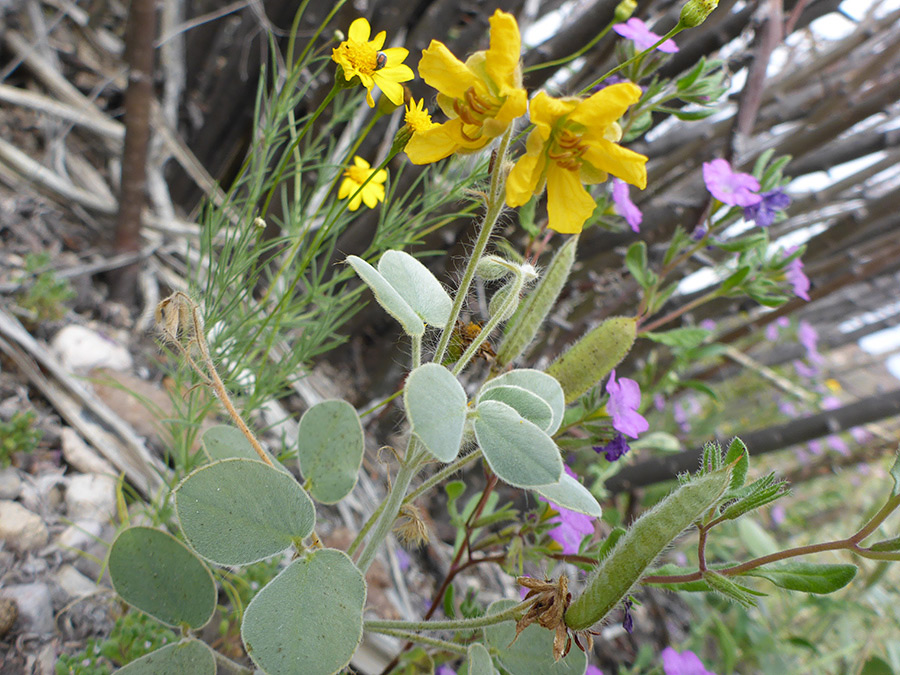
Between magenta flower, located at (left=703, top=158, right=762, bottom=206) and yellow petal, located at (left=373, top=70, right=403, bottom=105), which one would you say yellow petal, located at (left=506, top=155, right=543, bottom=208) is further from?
magenta flower, located at (left=703, top=158, right=762, bottom=206)

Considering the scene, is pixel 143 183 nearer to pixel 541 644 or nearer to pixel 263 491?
pixel 263 491

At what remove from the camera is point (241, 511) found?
44 cm

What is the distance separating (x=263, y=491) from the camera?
44cm

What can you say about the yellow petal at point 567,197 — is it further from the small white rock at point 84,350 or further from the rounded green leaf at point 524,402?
the small white rock at point 84,350

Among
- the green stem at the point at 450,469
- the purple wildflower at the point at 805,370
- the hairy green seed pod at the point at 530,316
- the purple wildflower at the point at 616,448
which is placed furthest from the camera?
the purple wildflower at the point at 805,370

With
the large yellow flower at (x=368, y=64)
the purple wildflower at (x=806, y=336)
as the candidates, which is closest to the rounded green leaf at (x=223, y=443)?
the large yellow flower at (x=368, y=64)

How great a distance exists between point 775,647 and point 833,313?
1.42 metres

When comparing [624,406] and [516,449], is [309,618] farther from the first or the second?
[624,406]

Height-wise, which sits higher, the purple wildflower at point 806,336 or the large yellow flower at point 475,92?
the large yellow flower at point 475,92

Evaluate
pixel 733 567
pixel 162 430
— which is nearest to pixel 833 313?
pixel 733 567

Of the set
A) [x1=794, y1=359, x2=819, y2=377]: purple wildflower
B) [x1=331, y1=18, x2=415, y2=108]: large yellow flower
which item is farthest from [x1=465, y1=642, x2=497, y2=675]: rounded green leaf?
[x1=794, y1=359, x2=819, y2=377]: purple wildflower

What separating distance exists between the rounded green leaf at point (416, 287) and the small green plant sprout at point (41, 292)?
831 millimetres

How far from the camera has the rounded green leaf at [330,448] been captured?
22.5 inches

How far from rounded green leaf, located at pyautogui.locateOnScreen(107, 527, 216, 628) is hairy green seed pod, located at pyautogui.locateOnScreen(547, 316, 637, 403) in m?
0.36
